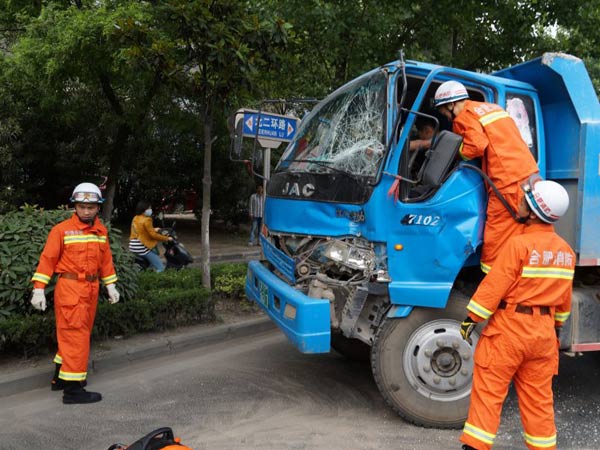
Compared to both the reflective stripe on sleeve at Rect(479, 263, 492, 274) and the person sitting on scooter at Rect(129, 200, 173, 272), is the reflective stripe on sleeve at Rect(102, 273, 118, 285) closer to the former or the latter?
the reflective stripe on sleeve at Rect(479, 263, 492, 274)

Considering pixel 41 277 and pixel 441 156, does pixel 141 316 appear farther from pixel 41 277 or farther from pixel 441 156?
pixel 441 156

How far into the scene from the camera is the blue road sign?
6441mm

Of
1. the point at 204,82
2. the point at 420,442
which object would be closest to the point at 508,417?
the point at 420,442

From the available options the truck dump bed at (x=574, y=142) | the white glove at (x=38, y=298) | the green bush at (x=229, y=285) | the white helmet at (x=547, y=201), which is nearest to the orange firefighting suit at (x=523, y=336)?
the white helmet at (x=547, y=201)

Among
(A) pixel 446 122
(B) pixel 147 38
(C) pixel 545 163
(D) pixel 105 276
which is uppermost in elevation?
(B) pixel 147 38

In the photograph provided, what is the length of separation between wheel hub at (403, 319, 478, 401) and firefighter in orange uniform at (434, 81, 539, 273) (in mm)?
593

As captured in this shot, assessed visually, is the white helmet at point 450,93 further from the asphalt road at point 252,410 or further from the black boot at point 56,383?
the black boot at point 56,383

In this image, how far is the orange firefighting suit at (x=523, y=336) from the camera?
10.7 feet

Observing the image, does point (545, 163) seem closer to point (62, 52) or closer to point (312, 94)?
point (312, 94)

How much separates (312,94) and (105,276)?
5003 millimetres

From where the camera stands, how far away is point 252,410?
448cm

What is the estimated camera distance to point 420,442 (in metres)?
3.93

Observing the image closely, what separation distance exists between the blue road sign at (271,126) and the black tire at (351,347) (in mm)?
2318

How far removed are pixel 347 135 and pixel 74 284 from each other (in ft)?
7.92
